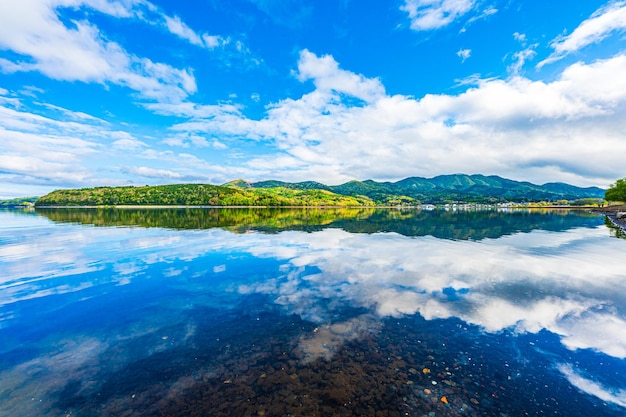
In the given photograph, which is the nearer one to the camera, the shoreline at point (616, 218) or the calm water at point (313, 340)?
the calm water at point (313, 340)

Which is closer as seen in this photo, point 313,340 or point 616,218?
point 313,340

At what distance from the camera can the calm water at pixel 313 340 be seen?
8781mm

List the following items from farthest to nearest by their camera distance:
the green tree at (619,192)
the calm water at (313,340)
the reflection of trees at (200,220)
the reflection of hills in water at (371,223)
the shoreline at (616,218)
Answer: the green tree at (619,192) < the reflection of trees at (200,220) < the shoreline at (616,218) < the reflection of hills in water at (371,223) < the calm water at (313,340)

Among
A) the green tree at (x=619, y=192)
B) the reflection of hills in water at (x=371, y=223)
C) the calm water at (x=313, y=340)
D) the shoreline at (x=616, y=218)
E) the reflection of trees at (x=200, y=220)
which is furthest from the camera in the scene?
the green tree at (x=619, y=192)

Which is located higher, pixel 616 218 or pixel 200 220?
pixel 200 220

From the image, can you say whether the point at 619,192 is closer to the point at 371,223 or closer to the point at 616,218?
the point at 616,218

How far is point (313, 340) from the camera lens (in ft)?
41.1

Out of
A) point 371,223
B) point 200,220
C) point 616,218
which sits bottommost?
point 616,218

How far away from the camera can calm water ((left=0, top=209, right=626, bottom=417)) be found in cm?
878

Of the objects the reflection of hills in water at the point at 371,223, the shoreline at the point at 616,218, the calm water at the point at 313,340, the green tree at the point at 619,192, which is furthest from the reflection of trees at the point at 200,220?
the green tree at the point at 619,192

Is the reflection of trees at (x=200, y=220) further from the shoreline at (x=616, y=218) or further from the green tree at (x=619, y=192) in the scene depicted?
the green tree at (x=619, y=192)

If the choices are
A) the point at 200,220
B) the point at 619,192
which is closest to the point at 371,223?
the point at 200,220

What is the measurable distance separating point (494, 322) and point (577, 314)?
17.4 ft

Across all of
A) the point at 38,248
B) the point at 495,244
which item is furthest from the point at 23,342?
the point at 495,244
